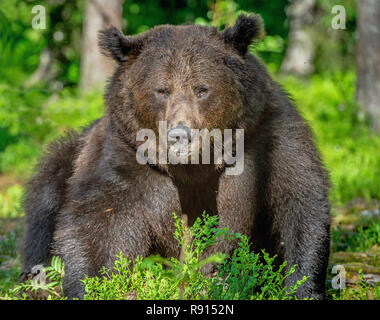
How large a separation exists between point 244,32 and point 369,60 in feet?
20.7

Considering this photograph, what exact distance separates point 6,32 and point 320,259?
3.01 m

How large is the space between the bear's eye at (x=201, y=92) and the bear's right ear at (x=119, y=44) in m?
0.65

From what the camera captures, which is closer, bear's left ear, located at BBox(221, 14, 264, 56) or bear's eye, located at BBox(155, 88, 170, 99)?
bear's eye, located at BBox(155, 88, 170, 99)

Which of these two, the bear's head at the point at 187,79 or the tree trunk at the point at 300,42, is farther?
the tree trunk at the point at 300,42

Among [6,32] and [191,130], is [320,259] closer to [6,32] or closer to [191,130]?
[191,130]

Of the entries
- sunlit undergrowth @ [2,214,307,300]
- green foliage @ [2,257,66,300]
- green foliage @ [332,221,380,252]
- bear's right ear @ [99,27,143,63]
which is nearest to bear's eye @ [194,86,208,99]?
bear's right ear @ [99,27,143,63]

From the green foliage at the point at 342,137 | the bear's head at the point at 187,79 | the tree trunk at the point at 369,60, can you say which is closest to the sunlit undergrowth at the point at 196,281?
the bear's head at the point at 187,79

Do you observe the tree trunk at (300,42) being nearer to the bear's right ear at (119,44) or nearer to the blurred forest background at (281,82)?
the blurred forest background at (281,82)

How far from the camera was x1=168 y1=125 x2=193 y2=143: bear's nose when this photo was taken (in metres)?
4.33

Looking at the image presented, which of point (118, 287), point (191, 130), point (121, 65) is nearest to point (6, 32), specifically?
point (121, 65)

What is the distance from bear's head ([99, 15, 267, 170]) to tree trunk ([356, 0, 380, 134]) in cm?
596

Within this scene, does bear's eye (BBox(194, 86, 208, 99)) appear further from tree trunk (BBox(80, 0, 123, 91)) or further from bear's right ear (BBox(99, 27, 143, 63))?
tree trunk (BBox(80, 0, 123, 91))

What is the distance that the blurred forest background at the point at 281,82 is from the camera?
6.48 meters

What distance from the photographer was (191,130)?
448 cm
